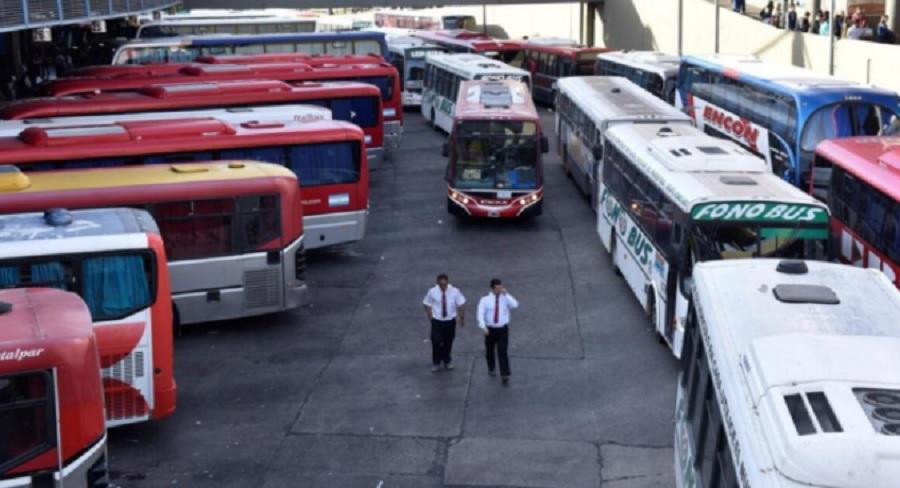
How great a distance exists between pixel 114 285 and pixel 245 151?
832cm

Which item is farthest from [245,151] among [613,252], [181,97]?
[181,97]

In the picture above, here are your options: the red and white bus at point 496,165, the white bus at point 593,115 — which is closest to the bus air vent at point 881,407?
the white bus at point 593,115

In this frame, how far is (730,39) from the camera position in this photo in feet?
154

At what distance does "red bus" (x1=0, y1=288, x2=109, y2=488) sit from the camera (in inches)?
406

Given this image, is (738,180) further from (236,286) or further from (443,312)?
(236,286)

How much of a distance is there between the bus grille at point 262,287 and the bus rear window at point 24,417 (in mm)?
8365

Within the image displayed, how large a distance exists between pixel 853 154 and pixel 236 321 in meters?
9.79

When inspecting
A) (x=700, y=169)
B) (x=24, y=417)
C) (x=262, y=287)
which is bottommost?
(x=262, y=287)

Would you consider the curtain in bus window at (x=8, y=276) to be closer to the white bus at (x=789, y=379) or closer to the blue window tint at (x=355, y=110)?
the white bus at (x=789, y=379)

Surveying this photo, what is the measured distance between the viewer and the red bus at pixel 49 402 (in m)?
10.3

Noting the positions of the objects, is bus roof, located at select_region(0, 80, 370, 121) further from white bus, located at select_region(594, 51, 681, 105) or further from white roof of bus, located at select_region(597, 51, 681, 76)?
white roof of bus, located at select_region(597, 51, 681, 76)

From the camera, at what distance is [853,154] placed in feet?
63.6

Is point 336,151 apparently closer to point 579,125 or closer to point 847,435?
point 579,125

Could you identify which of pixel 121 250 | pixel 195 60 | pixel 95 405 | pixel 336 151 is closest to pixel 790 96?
pixel 336 151
